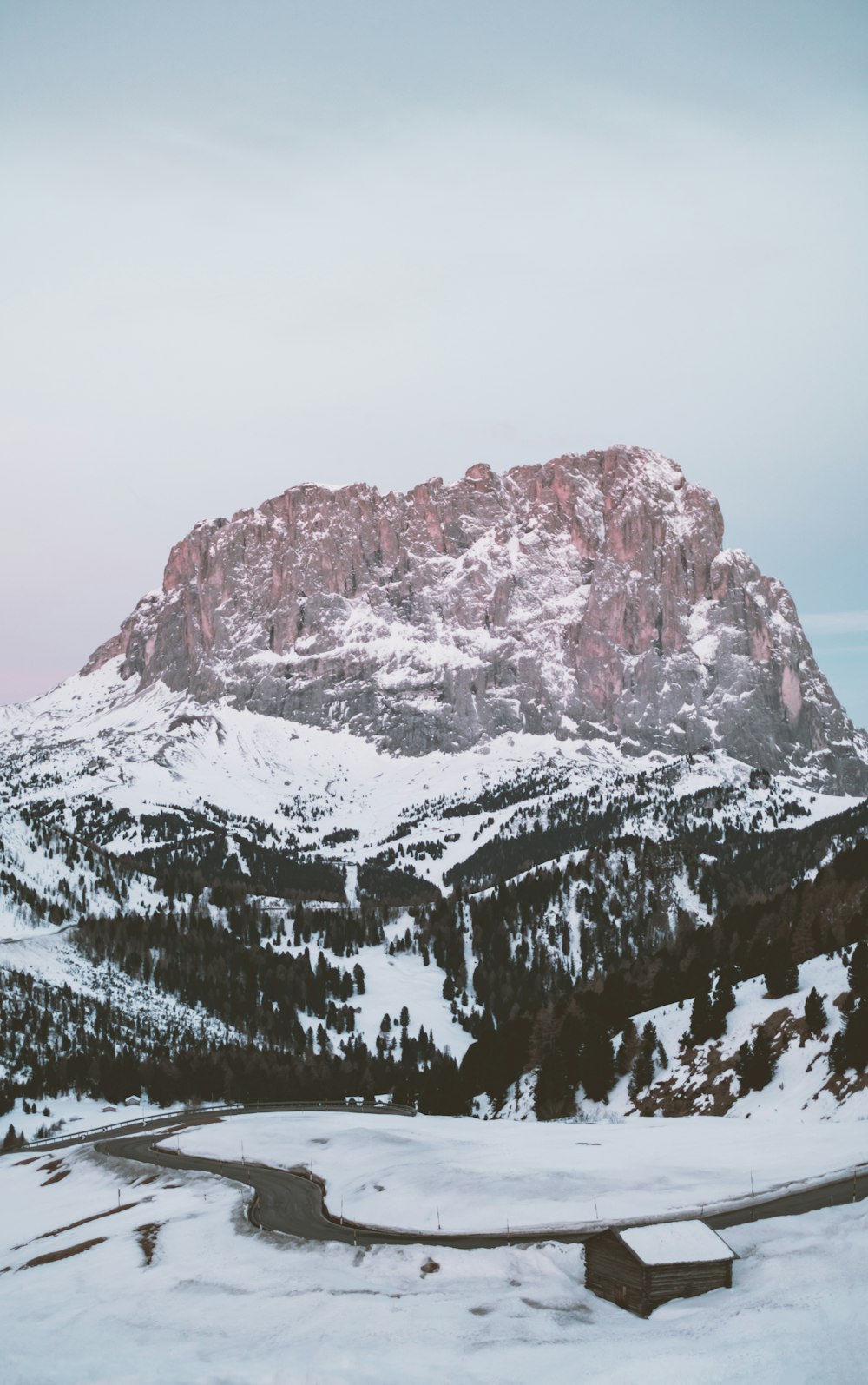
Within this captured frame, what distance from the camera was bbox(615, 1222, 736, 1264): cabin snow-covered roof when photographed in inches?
1949

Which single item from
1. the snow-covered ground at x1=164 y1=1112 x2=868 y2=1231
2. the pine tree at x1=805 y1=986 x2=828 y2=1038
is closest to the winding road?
the snow-covered ground at x1=164 y1=1112 x2=868 y2=1231

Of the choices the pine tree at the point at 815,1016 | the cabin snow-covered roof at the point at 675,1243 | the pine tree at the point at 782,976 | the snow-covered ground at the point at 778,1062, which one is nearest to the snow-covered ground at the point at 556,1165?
the snow-covered ground at the point at 778,1062

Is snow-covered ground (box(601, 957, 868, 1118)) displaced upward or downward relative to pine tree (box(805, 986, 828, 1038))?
downward

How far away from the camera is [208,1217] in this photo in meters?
72.8

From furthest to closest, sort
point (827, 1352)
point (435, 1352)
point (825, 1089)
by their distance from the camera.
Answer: point (825, 1089), point (435, 1352), point (827, 1352)

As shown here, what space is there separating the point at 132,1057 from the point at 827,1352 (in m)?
150

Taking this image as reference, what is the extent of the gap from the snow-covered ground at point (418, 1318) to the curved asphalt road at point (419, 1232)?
185 cm

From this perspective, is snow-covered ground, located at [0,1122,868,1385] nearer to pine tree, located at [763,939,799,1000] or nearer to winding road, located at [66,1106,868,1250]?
winding road, located at [66,1106,868,1250]

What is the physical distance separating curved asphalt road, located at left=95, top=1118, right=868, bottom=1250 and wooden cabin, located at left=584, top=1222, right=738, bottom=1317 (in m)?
6.94

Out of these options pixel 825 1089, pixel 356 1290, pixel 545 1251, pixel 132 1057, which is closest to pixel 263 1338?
pixel 356 1290

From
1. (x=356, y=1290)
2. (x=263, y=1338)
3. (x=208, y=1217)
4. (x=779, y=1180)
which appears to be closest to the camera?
(x=263, y=1338)

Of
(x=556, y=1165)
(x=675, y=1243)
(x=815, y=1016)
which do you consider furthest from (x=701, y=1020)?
(x=675, y=1243)

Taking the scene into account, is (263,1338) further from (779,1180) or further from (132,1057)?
(132,1057)

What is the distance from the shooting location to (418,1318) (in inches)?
1953
